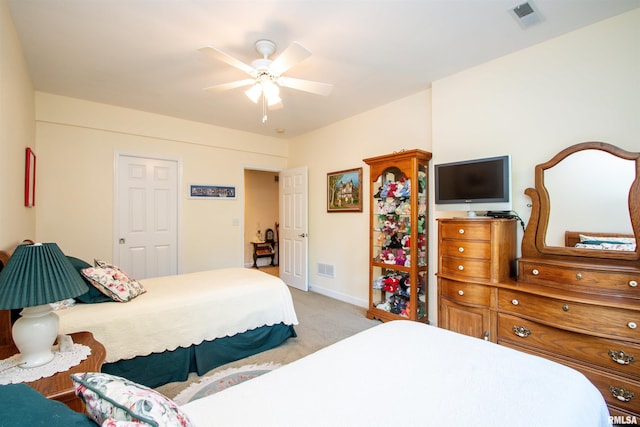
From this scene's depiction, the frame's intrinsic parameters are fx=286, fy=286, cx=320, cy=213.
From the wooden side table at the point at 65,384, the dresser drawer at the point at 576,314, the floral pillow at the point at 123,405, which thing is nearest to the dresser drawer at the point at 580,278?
the dresser drawer at the point at 576,314

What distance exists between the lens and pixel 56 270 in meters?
1.21

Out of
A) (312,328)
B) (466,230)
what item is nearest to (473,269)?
(466,230)

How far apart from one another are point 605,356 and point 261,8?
3.07 m

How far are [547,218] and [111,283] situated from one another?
3405 mm

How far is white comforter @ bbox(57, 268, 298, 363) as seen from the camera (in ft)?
6.35

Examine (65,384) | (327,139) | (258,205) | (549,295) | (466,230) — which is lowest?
(65,384)

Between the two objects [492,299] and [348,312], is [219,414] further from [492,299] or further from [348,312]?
[348,312]

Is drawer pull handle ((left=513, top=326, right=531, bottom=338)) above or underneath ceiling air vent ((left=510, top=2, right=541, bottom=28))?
underneath

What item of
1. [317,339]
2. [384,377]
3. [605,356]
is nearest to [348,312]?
[317,339]

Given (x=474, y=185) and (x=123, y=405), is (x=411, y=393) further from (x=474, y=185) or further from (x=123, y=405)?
(x=474, y=185)

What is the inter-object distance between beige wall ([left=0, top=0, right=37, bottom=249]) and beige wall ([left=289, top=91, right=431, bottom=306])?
3373mm

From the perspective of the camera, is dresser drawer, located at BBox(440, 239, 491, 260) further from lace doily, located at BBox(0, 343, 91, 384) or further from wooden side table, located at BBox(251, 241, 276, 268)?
wooden side table, located at BBox(251, 241, 276, 268)

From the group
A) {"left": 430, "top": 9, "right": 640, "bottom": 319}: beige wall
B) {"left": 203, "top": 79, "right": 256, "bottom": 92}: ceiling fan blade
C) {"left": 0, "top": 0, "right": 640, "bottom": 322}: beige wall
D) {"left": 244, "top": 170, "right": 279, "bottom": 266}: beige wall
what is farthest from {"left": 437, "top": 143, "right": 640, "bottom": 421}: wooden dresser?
A: {"left": 244, "top": 170, "right": 279, "bottom": 266}: beige wall

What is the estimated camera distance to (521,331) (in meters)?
2.04
